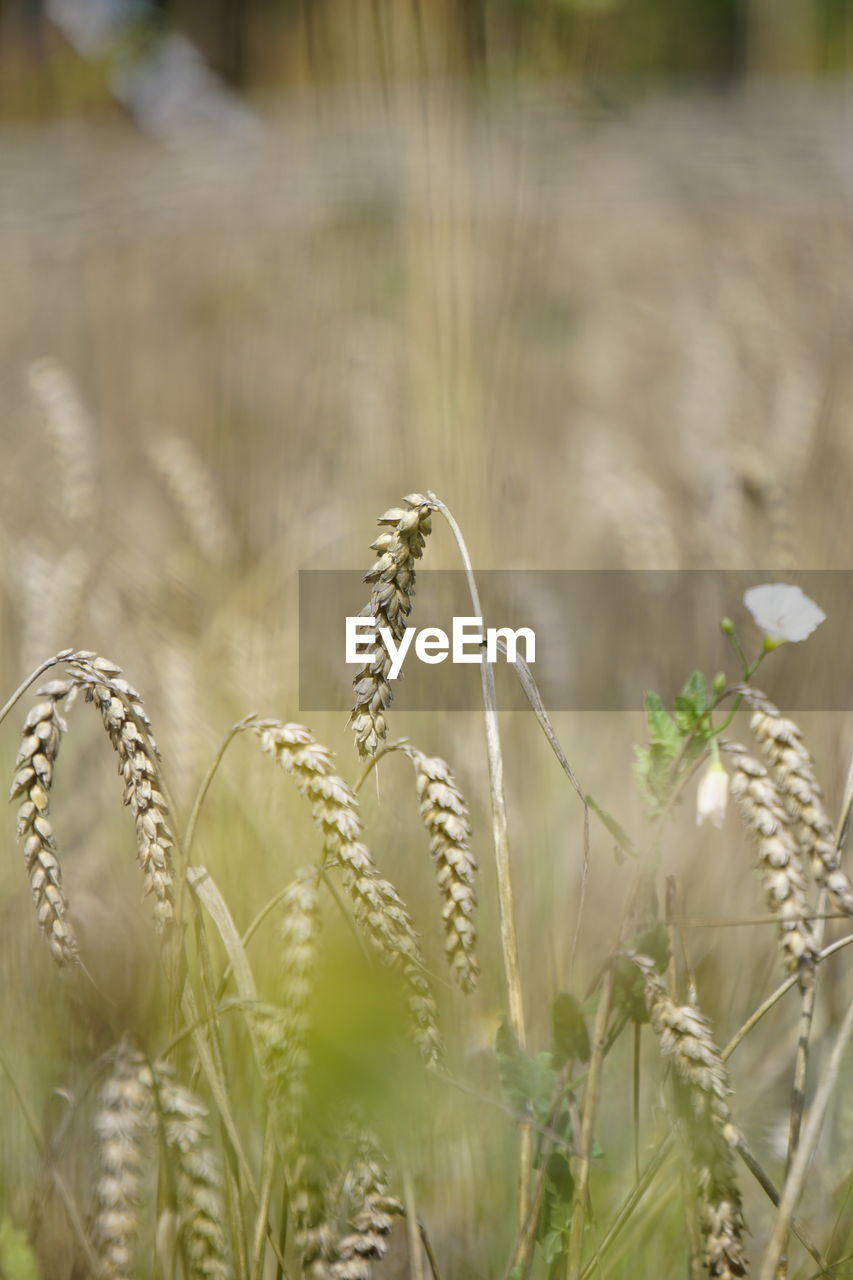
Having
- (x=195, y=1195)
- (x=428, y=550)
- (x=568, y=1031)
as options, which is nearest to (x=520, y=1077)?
(x=568, y=1031)

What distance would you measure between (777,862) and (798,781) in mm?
35

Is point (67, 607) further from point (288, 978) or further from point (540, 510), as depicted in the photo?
point (540, 510)

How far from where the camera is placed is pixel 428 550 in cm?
125

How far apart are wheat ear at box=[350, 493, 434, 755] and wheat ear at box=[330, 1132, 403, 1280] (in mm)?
170

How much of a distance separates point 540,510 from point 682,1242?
58.5 inches

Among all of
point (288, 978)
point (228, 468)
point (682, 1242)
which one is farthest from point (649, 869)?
point (228, 468)

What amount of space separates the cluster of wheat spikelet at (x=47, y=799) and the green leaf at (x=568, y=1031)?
0.18m

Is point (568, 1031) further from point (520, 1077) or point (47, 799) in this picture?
point (47, 799)

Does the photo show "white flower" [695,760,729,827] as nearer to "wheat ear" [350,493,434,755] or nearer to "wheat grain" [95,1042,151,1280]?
"wheat ear" [350,493,434,755]

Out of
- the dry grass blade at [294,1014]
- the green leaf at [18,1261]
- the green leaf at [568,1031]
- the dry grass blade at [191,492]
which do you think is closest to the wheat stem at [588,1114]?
the green leaf at [568,1031]

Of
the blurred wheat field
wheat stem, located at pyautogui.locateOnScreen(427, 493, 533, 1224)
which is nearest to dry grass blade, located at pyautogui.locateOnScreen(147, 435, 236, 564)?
the blurred wheat field

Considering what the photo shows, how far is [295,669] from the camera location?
1.29m

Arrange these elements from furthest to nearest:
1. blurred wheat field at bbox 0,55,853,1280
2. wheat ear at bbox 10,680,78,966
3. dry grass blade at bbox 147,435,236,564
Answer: dry grass blade at bbox 147,435,236,564, blurred wheat field at bbox 0,55,853,1280, wheat ear at bbox 10,680,78,966

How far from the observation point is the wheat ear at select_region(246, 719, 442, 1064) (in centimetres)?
41
